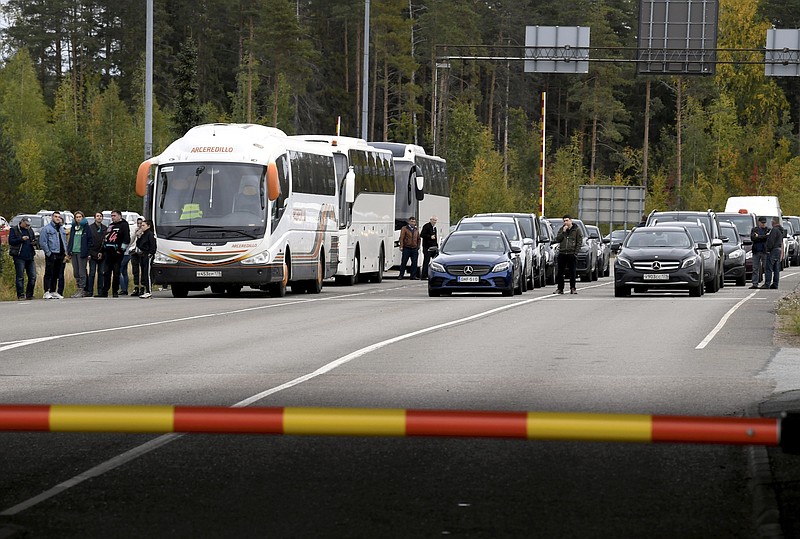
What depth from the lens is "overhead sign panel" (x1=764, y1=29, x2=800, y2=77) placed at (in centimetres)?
4975

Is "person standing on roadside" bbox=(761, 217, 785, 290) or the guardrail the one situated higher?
the guardrail

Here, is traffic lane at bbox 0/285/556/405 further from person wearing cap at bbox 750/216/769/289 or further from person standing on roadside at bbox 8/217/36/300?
person wearing cap at bbox 750/216/769/289

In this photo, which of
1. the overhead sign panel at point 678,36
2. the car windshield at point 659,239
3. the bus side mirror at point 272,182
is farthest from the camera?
the overhead sign panel at point 678,36

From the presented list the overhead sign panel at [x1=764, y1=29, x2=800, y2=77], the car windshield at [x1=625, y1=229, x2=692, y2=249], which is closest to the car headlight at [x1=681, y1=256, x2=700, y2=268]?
the car windshield at [x1=625, y1=229, x2=692, y2=249]

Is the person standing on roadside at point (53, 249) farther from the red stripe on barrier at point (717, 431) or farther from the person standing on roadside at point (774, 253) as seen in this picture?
the red stripe on barrier at point (717, 431)

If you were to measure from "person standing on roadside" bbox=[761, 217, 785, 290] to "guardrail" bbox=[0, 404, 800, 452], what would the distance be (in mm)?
33417

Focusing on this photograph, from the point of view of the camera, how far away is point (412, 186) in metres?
52.0

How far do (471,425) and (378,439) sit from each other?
5.33m

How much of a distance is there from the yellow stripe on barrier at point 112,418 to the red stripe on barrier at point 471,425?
101 cm

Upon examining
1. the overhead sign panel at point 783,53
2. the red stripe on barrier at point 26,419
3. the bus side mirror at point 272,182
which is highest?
the overhead sign panel at point 783,53

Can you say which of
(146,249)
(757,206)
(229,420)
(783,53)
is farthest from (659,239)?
(229,420)

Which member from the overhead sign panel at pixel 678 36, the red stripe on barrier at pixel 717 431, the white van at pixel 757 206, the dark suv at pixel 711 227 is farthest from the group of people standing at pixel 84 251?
the white van at pixel 757 206

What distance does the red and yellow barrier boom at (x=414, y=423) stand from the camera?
658 cm

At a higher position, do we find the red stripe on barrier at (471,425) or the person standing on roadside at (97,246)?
the red stripe on barrier at (471,425)
